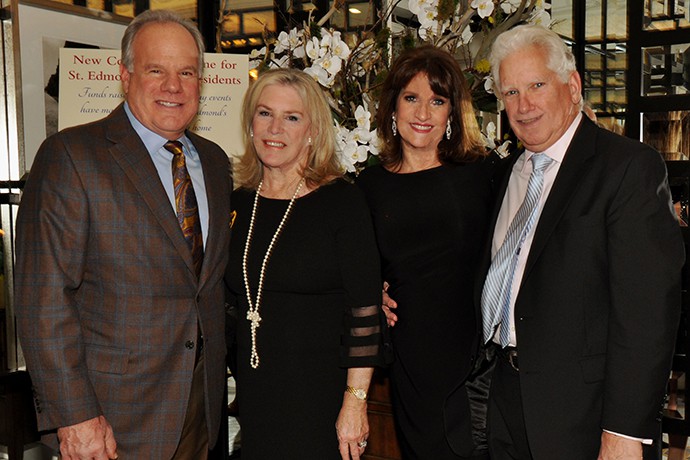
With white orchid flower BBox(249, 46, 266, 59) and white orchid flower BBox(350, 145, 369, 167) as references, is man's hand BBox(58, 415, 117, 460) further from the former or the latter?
white orchid flower BBox(249, 46, 266, 59)

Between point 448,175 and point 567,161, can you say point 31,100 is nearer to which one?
point 448,175

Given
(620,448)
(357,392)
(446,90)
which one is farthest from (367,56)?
(620,448)

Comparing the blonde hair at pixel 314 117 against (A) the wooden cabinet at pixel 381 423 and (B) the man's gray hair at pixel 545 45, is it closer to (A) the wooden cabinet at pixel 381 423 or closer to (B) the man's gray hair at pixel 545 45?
(B) the man's gray hair at pixel 545 45

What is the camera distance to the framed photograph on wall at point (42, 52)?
287 centimetres

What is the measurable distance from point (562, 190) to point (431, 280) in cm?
67

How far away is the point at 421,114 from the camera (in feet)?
8.61

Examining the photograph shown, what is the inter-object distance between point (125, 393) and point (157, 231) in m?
0.47

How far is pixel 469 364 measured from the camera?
237 centimetres

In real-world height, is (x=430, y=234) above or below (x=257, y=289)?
Answer: above

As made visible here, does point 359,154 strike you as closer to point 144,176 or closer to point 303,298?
point 303,298

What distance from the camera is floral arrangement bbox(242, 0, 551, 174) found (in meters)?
3.10

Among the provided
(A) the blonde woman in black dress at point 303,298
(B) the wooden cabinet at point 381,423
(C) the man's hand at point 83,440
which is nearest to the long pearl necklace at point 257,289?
(A) the blonde woman in black dress at point 303,298

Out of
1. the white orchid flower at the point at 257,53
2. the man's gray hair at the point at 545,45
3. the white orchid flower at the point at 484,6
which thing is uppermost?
the white orchid flower at the point at 484,6

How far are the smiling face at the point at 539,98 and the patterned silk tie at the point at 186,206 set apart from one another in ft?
3.28
